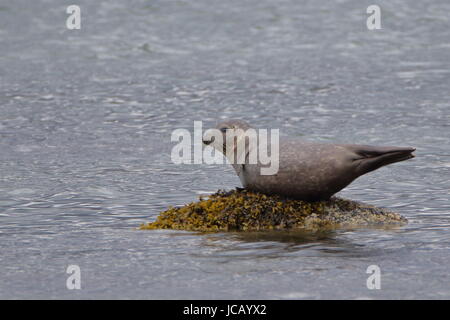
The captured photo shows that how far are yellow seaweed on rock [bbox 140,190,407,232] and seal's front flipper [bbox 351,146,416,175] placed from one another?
13.1 inches

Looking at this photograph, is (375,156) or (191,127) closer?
(375,156)

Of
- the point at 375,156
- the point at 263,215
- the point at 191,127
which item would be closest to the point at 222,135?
the point at 263,215

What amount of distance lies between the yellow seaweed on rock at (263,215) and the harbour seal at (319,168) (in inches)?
3.4

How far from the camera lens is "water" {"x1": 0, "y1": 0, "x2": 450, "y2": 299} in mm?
5074

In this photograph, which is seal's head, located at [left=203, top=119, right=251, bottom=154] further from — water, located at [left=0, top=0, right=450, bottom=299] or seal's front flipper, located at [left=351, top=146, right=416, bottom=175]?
seal's front flipper, located at [left=351, top=146, right=416, bottom=175]

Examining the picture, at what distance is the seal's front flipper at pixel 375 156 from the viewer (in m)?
5.99

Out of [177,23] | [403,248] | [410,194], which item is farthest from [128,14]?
[403,248]

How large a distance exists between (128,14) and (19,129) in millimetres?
6334

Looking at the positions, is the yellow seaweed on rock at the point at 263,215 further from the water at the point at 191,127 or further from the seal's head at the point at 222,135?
the seal's head at the point at 222,135

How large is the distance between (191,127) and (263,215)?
438cm

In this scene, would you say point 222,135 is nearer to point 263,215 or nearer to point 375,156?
point 263,215

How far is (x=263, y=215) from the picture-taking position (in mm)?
6047

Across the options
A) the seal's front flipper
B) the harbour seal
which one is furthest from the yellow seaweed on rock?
the seal's front flipper
